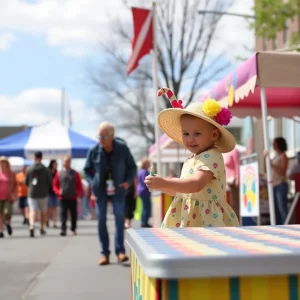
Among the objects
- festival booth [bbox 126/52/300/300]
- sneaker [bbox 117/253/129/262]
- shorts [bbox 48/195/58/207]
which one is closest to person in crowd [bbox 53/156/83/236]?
shorts [bbox 48/195/58/207]

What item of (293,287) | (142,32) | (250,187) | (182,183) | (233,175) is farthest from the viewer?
(142,32)

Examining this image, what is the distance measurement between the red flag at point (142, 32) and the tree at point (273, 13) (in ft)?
19.7

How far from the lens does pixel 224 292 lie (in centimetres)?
207

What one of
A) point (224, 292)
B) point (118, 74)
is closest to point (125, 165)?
point (224, 292)

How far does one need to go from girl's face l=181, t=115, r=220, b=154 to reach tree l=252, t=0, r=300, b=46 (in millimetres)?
16762

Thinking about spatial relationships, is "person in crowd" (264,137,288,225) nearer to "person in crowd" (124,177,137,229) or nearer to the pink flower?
"person in crowd" (124,177,137,229)

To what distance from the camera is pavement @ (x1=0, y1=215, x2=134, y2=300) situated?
6.72 metres

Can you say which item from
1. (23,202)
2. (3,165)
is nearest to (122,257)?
(3,165)

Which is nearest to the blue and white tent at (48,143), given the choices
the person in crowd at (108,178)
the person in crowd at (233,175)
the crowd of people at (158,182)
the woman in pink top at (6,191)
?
the crowd of people at (158,182)

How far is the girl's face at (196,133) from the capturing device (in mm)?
4367

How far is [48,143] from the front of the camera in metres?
20.2

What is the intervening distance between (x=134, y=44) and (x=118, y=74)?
24.2 metres

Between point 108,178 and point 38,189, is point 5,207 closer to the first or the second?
point 38,189

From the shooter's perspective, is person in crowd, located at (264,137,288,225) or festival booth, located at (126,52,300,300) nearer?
festival booth, located at (126,52,300,300)
